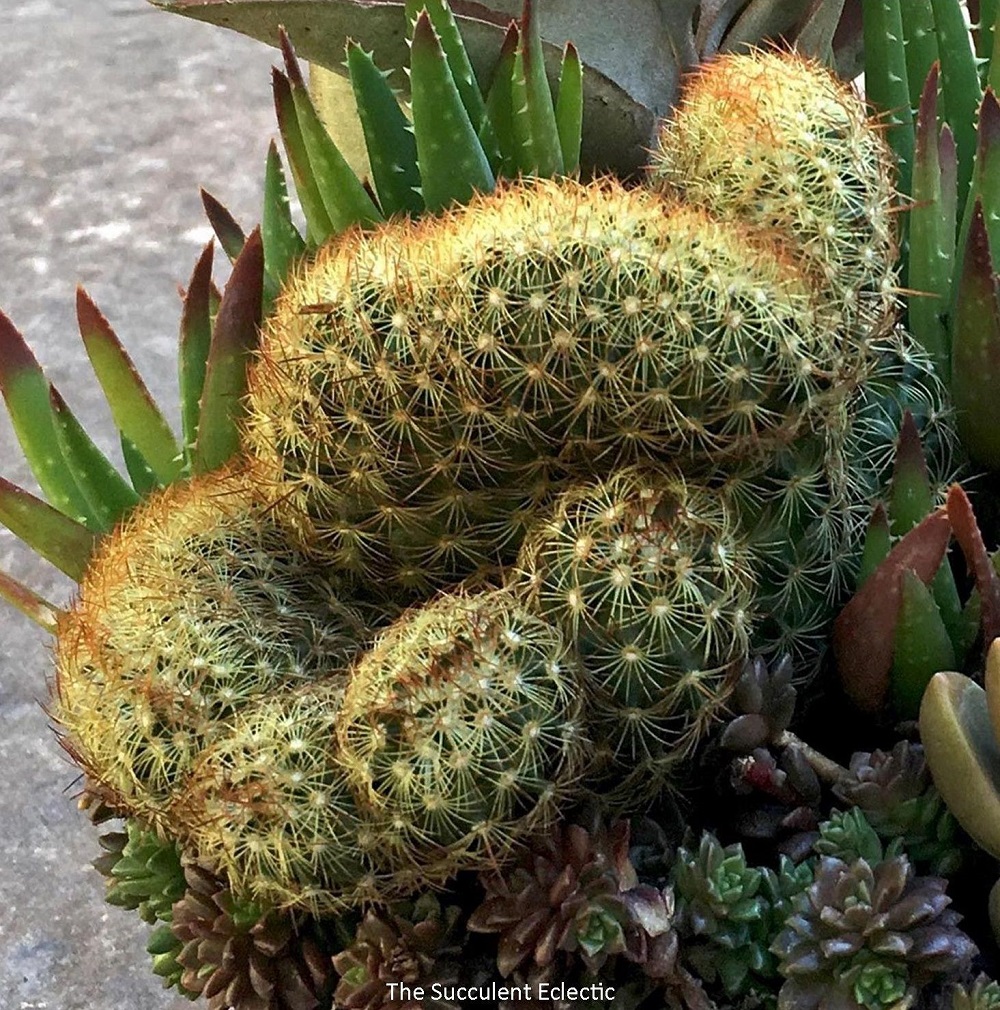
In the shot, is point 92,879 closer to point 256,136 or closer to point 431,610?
point 431,610

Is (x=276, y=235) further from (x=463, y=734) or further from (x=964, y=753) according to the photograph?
(x=964, y=753)

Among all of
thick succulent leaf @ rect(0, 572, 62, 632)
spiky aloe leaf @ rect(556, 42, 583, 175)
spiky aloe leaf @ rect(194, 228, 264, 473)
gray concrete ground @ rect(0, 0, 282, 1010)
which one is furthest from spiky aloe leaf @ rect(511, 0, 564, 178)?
gray concrete ground @ rect(0, 0, 282, 1010)

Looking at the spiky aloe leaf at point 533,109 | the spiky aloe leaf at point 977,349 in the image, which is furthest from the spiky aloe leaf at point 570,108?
the spiky aloe leaf at point 977,349

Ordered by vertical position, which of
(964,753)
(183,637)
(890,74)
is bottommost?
(964,753)

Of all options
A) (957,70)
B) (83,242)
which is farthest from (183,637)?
(83,242)

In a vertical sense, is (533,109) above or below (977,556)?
above

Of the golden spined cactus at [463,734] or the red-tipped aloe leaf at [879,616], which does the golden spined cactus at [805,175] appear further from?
the golden spined cactus at [463,734]
